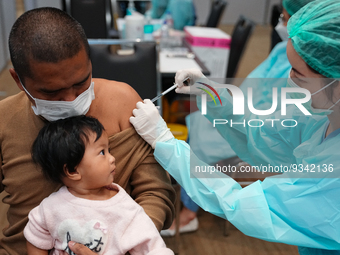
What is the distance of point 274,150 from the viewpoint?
145 centimetres

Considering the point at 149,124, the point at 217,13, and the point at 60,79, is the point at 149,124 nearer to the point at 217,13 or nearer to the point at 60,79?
the point at 60,79

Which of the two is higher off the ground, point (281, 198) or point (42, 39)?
point (42, 39)

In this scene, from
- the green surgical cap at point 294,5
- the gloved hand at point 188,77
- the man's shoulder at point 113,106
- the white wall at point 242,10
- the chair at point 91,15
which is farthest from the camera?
the white wall at point 242,10

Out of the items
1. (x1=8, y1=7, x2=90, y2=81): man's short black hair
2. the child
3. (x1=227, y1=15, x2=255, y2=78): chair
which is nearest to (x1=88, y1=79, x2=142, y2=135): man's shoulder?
the child

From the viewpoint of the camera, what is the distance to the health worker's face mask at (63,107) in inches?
37.9

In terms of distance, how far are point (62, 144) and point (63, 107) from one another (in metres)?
0.11

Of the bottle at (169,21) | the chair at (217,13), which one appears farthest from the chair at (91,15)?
the chair at (217,13)

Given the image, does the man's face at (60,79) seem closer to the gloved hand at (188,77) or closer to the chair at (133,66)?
the gloved hand at (188,77)

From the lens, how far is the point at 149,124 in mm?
1082

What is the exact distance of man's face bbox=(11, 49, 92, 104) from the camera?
89cm

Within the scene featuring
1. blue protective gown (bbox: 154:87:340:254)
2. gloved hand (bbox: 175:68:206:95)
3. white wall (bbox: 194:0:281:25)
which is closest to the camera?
blue protective gown (bbox: 154:87:340:254)

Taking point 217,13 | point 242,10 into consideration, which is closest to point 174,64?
point 217,13

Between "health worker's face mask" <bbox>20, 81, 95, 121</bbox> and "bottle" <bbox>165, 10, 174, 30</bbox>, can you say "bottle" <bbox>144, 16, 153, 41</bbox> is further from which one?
"health worker's face mask" <bbox>20, 81, 95, 121</bbox>

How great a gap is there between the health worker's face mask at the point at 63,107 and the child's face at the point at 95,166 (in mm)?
96
